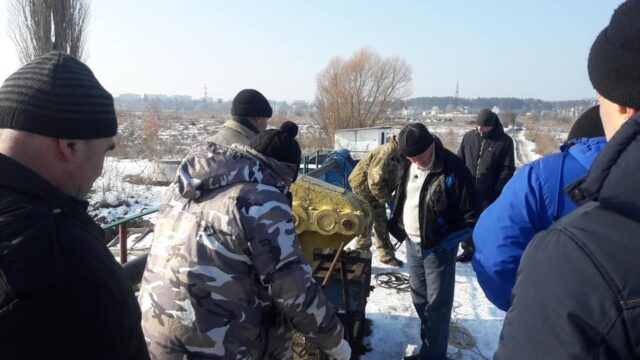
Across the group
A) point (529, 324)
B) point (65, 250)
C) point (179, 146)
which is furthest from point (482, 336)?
point (179, 146)

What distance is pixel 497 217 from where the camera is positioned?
175 cm

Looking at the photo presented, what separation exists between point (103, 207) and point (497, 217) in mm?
13076

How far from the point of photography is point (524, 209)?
1643 mm

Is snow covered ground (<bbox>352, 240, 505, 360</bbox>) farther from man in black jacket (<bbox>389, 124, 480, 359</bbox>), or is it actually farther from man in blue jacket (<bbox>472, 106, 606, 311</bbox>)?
man in blue jacket (<bbox>472, 106, 606, 311</bbox>)

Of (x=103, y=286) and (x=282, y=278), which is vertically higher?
(x=103, y=286)

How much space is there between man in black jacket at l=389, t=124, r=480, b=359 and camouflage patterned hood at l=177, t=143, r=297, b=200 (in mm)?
1580

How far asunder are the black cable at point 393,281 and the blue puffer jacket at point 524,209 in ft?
11.4

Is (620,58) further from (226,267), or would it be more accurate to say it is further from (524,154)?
(524,154)

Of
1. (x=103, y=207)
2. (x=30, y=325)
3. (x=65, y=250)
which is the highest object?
(x=65, y=250)

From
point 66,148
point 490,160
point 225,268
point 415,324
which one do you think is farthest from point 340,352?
point 490,160

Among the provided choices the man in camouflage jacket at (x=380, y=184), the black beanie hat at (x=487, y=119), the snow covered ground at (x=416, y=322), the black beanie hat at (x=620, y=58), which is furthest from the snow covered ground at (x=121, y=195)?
the black beanie hat at (x=620, y=58)

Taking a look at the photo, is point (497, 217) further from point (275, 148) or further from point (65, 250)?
point (65, 250)

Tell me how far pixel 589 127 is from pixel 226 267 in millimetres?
1711

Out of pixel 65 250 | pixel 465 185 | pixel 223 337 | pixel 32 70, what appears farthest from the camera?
pixel 465 185
